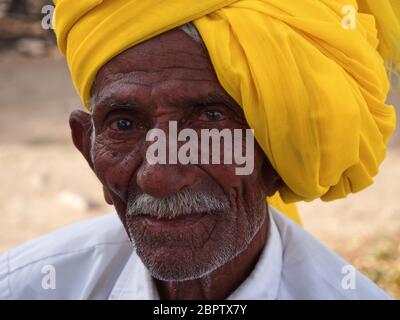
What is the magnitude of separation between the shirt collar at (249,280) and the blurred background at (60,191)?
8.74 feet

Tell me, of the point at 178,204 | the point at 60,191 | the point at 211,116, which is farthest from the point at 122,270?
the point at 60,191

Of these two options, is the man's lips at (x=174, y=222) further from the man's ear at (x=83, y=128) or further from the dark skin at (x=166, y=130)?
the man's ear at (x=83, y=128)

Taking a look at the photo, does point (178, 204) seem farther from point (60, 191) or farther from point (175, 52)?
point (60, 191)

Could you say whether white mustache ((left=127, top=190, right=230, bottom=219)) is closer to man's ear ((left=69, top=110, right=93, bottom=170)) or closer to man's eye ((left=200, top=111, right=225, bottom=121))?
man's eye ((left=200, top=111, right=225, bottom=121))

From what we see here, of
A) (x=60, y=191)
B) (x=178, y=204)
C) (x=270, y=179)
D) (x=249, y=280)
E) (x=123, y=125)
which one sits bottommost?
(x=60, y=191)

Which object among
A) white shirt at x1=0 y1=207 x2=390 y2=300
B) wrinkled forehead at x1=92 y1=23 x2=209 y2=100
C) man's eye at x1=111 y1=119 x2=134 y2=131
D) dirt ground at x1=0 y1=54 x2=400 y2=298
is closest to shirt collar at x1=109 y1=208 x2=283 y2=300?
white shirt at x1=0 y1=207 x2=390 y2=300

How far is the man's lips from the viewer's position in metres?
2.39

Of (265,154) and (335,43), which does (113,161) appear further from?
(335,43)

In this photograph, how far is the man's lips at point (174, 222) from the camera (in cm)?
239

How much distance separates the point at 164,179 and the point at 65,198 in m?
4.73

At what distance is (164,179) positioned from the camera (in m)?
2.31

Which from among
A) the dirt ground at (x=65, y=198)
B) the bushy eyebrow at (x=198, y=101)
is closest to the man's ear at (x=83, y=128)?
the bushy eyebrow at (x=198, y=101)

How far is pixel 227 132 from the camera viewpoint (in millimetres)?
2404
